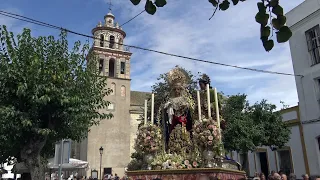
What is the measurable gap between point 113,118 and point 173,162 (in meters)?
33.9

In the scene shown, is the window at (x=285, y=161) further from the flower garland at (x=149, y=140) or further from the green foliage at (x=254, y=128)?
the flower garland at (x=149, y=140)

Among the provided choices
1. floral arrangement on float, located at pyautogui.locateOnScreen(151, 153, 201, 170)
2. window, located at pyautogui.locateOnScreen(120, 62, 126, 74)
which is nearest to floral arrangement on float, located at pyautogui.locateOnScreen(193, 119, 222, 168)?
floral arrangement on float, located at pyautogui.locateOnScreen(151, 153, 201, 170)

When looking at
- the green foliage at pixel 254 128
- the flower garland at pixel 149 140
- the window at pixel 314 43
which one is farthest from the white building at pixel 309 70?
the flower garland at pixel 149 140

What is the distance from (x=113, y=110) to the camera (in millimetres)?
41875

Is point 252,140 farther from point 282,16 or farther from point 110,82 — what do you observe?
point 110,82

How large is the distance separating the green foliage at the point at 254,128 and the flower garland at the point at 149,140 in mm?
9883

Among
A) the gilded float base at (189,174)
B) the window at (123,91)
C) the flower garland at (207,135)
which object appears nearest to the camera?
the gilded float base at (189,174)

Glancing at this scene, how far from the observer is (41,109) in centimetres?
1066

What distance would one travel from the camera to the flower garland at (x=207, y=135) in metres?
8.16

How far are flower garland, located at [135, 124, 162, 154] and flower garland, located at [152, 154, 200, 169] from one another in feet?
1.01

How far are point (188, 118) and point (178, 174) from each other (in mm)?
2203

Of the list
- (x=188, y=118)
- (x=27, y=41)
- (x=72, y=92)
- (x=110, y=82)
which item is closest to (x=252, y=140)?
(x=188, y=118)

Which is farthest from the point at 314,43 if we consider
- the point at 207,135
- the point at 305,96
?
the point at 207,135

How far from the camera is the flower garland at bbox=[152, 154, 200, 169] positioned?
8.23 m
